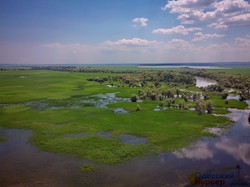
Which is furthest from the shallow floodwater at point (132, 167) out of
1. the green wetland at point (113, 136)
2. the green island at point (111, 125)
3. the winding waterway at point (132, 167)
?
the green island at point (111, 125)

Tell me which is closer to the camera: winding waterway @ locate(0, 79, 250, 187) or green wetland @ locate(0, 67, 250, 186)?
winding waterway @ locate(0, 79, 250, 187)

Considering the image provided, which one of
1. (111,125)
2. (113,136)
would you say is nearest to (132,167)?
(113,136)

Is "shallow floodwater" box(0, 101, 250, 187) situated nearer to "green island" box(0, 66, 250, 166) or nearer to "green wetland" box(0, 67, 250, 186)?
"green wetland" box(0, 67, 250, 186)

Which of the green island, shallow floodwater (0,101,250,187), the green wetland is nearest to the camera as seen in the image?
shallow floodwater (0,101,250,187)

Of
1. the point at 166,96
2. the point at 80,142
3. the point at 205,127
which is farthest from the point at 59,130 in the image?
the point at 166,96

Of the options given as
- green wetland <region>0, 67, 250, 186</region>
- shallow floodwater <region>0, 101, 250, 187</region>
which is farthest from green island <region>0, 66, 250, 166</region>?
shallow floodwater <region>0, 101, 250, 187</region>

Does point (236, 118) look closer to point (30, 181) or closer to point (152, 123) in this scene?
point (152, 123)

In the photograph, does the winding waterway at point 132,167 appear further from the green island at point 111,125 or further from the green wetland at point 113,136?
the green island at point 111,125

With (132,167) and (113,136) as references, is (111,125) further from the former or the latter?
(132,167)

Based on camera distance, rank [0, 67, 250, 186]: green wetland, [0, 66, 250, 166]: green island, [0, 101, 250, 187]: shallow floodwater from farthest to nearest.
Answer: [0, 66, 250, 166]: green island < [0, 67, 250, 186]: green wetland < [0, 101, 250, 187]: shallow floodwater
